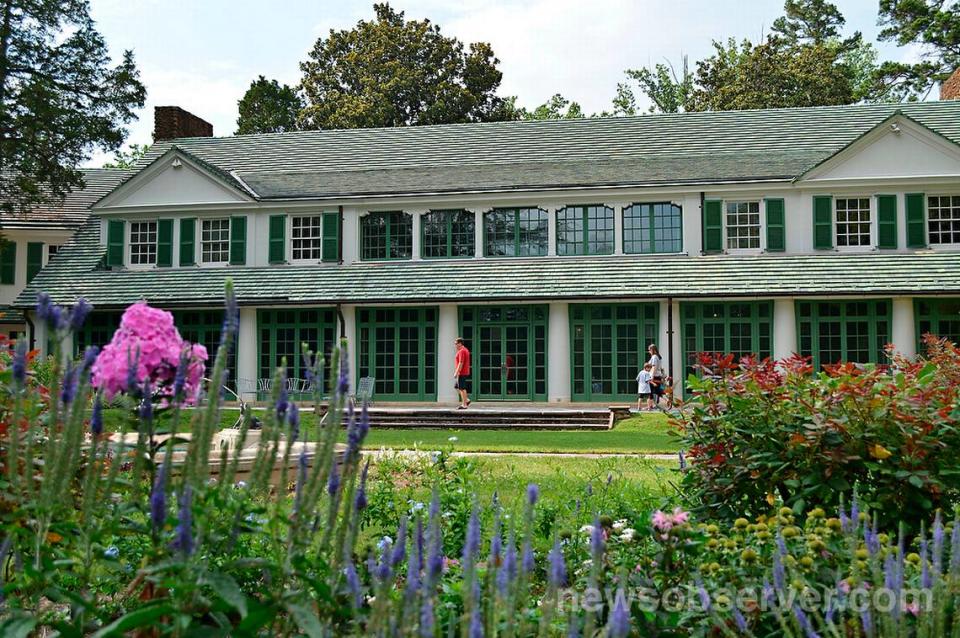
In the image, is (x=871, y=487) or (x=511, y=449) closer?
(x=871, y=487)

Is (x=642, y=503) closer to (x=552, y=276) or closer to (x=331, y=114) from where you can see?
(x=552, y=276)

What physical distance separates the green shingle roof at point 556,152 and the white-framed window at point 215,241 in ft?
4.61

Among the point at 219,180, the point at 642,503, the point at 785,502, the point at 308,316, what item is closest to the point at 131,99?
the point at 219,180

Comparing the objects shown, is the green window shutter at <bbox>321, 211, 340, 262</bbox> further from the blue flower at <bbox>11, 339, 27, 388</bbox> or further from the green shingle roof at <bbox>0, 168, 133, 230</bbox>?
the blue flower at <bbox>11, 339, 27, 388</bbox>

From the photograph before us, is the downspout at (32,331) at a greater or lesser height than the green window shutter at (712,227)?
lesser

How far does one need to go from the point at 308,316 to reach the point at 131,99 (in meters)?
8.97

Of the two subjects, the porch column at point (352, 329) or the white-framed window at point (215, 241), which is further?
the white-framed window at point (215, 241)

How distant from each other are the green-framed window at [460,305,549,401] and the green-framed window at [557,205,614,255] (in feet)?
6.45

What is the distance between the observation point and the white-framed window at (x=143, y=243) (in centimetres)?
2648

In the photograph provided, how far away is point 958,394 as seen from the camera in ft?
17.3

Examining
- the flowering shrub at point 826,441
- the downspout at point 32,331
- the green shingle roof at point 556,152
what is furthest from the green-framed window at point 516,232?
the flowering shrub at point 826,441

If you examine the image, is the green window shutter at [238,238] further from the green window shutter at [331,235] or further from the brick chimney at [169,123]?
the brick chimney at [169,123]

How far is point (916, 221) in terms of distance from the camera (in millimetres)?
22844

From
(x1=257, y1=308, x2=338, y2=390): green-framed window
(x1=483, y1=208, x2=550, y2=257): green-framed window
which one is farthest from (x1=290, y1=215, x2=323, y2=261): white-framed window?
(x1=483, y1=208, x2=550, y2=257): green-framed window
